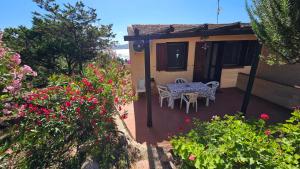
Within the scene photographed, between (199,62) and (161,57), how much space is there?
1979mm

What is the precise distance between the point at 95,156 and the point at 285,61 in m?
5.13

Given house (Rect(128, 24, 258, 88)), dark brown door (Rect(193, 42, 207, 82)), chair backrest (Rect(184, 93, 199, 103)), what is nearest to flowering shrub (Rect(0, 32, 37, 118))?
house (Rect(128, 24, 258, 88))

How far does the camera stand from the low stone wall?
5.38 m

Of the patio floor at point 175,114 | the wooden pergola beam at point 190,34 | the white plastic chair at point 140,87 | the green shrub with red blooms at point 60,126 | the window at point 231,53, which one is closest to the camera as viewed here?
the green shrub with red blooms at point 60,126

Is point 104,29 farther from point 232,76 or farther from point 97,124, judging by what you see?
point 97,124

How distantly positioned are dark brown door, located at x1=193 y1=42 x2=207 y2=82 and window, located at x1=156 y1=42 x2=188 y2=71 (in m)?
0.57

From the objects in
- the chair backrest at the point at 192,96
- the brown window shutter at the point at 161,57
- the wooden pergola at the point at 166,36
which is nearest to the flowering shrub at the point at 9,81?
the wooden pergola at the point at 166,36

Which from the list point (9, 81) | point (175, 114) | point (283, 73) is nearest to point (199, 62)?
point (175, 114)

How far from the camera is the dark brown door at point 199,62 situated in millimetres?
7027

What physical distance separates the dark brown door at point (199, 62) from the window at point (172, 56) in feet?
1.87

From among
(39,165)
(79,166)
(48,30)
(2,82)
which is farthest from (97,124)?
(48,30)

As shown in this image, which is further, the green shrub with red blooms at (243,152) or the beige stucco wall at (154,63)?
the beige stucco wall at (154,63)

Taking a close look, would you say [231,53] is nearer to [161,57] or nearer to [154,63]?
[161,57]

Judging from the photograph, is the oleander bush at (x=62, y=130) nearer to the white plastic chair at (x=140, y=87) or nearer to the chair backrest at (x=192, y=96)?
the chair backrest at (x=192, y=96)
